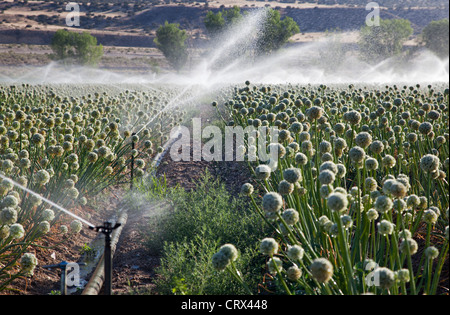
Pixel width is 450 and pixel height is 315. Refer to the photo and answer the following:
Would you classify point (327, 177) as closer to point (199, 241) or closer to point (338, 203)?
point (338, 203)

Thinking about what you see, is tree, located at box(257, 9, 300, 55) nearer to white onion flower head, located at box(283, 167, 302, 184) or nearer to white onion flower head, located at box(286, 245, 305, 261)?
white onion flower head, located at box(283, 167, 302, 184)


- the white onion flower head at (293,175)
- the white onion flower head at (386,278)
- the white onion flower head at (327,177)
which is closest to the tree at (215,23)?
the white onion flower head at (293,175)

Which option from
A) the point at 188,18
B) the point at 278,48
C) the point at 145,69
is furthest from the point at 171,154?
the point at 188,18

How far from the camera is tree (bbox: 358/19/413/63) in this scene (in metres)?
46.3

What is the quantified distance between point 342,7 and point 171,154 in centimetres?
9047

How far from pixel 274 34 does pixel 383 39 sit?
1279cm

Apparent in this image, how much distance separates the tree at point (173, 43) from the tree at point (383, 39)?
28009 mm

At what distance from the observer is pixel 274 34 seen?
2203 inches

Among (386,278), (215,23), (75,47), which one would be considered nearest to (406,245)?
(386,278)

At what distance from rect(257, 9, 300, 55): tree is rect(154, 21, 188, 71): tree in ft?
51.8

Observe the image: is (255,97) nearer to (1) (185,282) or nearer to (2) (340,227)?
(1) (185,282)

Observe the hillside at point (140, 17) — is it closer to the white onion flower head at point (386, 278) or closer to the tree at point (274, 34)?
the tree at point (274, 34)

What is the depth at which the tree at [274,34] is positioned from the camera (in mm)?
55094

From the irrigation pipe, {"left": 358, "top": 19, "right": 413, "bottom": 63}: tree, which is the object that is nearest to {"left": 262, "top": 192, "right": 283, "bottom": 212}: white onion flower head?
the irrigation pipe
